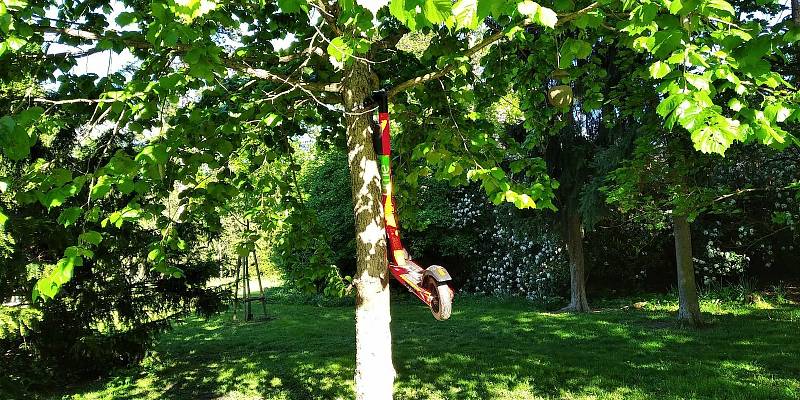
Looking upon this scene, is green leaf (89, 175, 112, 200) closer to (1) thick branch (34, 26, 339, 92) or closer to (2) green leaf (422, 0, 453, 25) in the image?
(1) thick branch (34, 26, 339, 92)

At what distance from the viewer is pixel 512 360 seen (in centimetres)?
761

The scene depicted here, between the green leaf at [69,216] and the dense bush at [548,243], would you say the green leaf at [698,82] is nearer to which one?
the green leaf at [69,216]

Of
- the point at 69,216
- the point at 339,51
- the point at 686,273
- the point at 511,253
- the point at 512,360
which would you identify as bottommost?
the point at 512,360

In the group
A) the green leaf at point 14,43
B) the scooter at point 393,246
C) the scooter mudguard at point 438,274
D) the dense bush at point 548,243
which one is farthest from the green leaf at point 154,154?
the dense bush at point 548,243

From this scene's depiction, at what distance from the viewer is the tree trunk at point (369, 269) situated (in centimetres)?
318

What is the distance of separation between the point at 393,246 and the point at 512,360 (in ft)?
16.5

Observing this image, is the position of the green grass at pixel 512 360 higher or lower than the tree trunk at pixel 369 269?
lower

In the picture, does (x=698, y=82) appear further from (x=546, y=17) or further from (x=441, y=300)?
(x=441, y=300)

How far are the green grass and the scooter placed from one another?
315 centimetres

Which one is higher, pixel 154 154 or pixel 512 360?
pixel 154 154

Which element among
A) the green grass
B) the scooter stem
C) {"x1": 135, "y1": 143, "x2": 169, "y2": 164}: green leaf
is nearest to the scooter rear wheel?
the scooter stem

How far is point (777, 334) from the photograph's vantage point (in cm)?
832

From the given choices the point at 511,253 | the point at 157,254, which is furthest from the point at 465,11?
the point at 511,253

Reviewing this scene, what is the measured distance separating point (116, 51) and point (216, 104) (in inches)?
43.8
